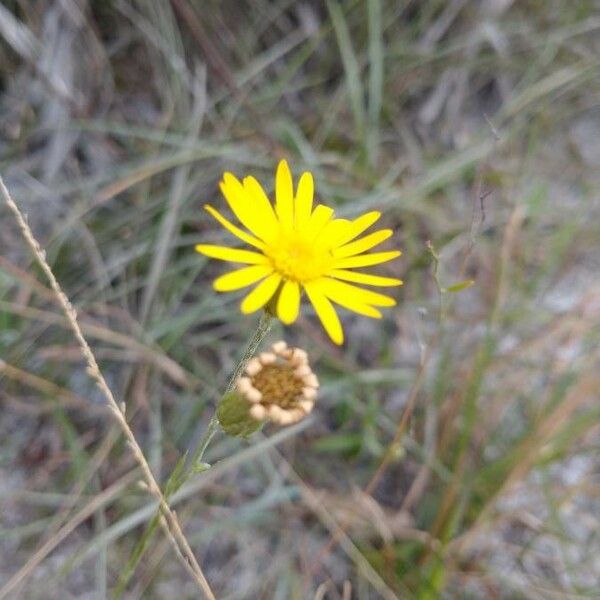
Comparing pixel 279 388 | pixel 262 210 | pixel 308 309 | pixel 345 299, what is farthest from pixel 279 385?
pixel 308 309

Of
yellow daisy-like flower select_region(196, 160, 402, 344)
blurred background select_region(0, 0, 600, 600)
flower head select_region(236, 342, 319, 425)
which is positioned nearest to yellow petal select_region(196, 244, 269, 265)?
yellow daisy-like flower select_region(196, 160, 402, 344)

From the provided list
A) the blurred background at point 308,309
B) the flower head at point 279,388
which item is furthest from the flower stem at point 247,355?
the blurred background at point 308,309

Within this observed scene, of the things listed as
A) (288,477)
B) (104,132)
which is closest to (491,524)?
(288,477)

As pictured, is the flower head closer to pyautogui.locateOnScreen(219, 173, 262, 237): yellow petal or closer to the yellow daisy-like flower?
the yellow daisy-like flower

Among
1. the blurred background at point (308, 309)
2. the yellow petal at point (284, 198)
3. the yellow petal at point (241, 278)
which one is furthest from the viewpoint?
the blurred background at point (308, 309)

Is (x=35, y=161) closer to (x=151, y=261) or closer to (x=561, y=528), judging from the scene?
(x=151, y=261)

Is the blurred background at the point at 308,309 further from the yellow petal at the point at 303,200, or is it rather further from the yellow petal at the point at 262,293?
the yellow petal at the point at 262,293
